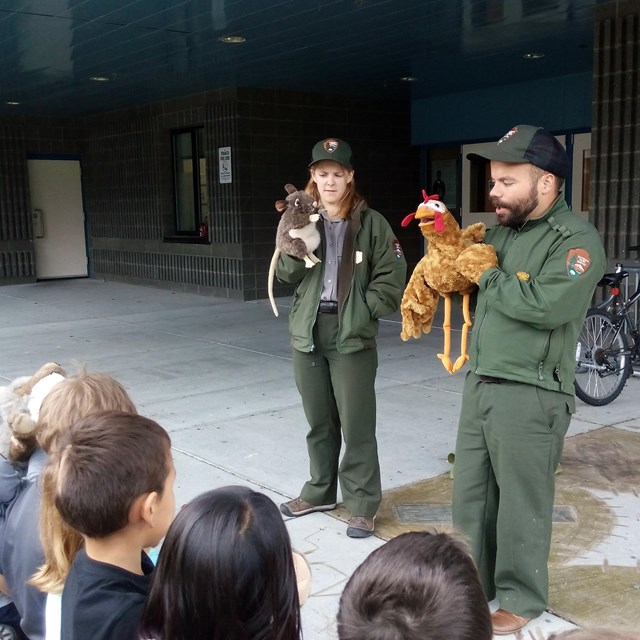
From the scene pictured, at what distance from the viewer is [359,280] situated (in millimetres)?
3459

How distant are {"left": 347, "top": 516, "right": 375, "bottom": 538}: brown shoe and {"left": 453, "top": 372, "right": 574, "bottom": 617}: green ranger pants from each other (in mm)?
756

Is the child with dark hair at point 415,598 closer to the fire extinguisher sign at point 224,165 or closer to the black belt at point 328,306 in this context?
the black belt at point 328,306

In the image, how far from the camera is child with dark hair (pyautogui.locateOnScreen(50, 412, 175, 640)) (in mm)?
1525

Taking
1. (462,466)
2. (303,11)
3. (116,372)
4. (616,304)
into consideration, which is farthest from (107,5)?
(462,466)

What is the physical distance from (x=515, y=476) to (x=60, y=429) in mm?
1471

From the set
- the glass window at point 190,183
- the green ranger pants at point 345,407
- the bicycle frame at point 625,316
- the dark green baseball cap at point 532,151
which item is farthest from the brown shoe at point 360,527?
the glass window at point 190,183

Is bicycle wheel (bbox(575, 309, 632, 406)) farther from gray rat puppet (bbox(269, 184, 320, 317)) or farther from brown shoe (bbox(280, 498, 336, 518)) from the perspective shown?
gray rat puppet (bbox(269, 184, 320, 317))

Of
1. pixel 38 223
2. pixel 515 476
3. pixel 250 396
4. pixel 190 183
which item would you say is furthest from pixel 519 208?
pixel 38 223

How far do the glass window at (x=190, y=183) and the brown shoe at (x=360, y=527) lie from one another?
30.0 feet

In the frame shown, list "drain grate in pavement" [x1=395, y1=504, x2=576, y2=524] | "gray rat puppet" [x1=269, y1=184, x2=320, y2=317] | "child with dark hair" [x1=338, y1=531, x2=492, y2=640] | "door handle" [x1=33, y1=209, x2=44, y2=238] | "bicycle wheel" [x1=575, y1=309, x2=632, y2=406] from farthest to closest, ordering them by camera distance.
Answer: "door handle" [x1=33, y1=209, x2=44, y2=238]
"bicycle wheel" [x1=575, y1=309, x2=632, y2=406]
"drain grate in pavement" [x1=395, y1=504, x2=576, y2=524]
"gray rat puppet" [x1=269, y1=184, x2=320, y2=317]
"child with dark hair" [x1=338, y1=531, x2=492, y2=640]

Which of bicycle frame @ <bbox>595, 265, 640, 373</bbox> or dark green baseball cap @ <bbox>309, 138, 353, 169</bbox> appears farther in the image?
bicycle frame @ <bbox>595, 265, 640, 373</bbox>

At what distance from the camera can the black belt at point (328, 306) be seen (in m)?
3.47

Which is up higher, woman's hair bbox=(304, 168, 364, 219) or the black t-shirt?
woman's hair bbox=(304, 168, 364, 219)

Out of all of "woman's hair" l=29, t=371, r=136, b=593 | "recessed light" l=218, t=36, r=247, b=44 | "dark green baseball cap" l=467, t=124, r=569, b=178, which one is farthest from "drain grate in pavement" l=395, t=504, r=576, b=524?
"recessed light" l=218, t=36, r=247, b=44
